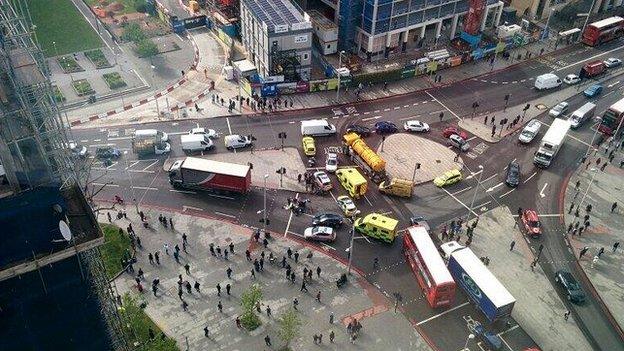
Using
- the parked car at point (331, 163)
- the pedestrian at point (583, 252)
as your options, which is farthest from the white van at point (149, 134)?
the pedestrian at point (583, 252)

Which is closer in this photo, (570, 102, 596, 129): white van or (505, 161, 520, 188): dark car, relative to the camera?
(505, 161, 520, 188): dark car

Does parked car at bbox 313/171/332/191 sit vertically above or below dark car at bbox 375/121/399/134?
below

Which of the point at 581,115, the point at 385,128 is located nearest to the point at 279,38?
the point at 385,128

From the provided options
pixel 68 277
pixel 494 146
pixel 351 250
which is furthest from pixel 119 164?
pixel 494 146

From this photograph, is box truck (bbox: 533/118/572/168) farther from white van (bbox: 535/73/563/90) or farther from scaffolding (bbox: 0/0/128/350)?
scaffolding (bbox: 0/0/128/350)

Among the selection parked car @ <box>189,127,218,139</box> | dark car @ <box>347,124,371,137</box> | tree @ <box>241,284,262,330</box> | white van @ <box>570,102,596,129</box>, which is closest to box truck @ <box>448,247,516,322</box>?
tree @ <box>241,284,262,330</box>

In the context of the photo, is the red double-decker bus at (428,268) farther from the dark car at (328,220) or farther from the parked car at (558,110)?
the parked car at (558,110)

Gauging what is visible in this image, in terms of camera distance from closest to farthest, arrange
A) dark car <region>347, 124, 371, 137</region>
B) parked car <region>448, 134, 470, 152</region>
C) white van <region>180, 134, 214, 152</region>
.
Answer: white van <region>180, 134, 214, 152</region>, parked car <region>448, 134, 470, 152</region>, dark car <region>347, 124, 371, 137</region>

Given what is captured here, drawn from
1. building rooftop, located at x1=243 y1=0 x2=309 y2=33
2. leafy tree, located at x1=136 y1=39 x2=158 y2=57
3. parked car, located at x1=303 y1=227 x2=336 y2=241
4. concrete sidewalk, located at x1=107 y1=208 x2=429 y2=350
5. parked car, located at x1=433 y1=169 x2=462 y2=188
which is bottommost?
concrete sidewalk, located at x1=107 y1=208 x2=429 y2=350
